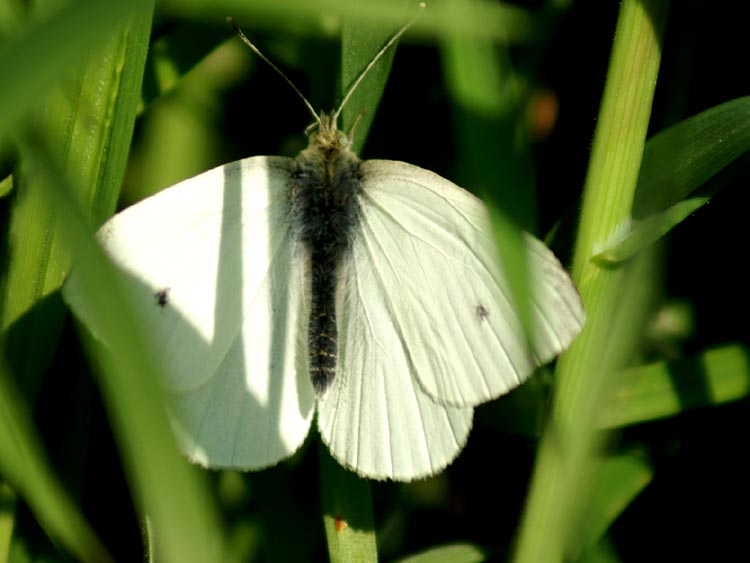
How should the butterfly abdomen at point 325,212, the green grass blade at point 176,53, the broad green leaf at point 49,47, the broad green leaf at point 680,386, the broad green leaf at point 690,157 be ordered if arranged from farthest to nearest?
the green grass blade at point 176,53
the butterfly abdomen at point 325,212
the broad green leaf at point 680,386
the broad green leaf at point 690,157
the broad green leaf at point 49,47

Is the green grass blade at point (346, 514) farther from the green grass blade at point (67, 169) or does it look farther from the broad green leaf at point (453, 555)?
the green grass blade at point (67, 169)

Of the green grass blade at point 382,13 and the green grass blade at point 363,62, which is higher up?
the green grass blade at point 363,62

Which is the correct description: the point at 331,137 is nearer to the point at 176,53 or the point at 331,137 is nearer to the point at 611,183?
the point at 176,53

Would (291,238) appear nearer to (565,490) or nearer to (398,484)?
(398,484)

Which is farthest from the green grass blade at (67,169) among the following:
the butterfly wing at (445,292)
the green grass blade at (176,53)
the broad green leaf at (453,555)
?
the broad green leaf at (453,555)

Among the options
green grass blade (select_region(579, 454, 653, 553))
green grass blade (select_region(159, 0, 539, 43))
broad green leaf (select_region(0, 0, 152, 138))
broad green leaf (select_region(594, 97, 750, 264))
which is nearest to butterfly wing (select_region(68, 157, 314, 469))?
green grass blade (select_region(159, 0, 539, 43))

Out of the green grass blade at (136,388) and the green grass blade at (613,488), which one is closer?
the green grass blade at (136,388)

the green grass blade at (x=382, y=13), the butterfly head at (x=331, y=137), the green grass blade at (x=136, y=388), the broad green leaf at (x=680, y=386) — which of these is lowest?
the green grass blade at (x=136, y=388)

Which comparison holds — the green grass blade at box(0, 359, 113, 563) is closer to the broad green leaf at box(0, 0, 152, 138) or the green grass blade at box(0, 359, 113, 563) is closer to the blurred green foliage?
the blurred green foliage
